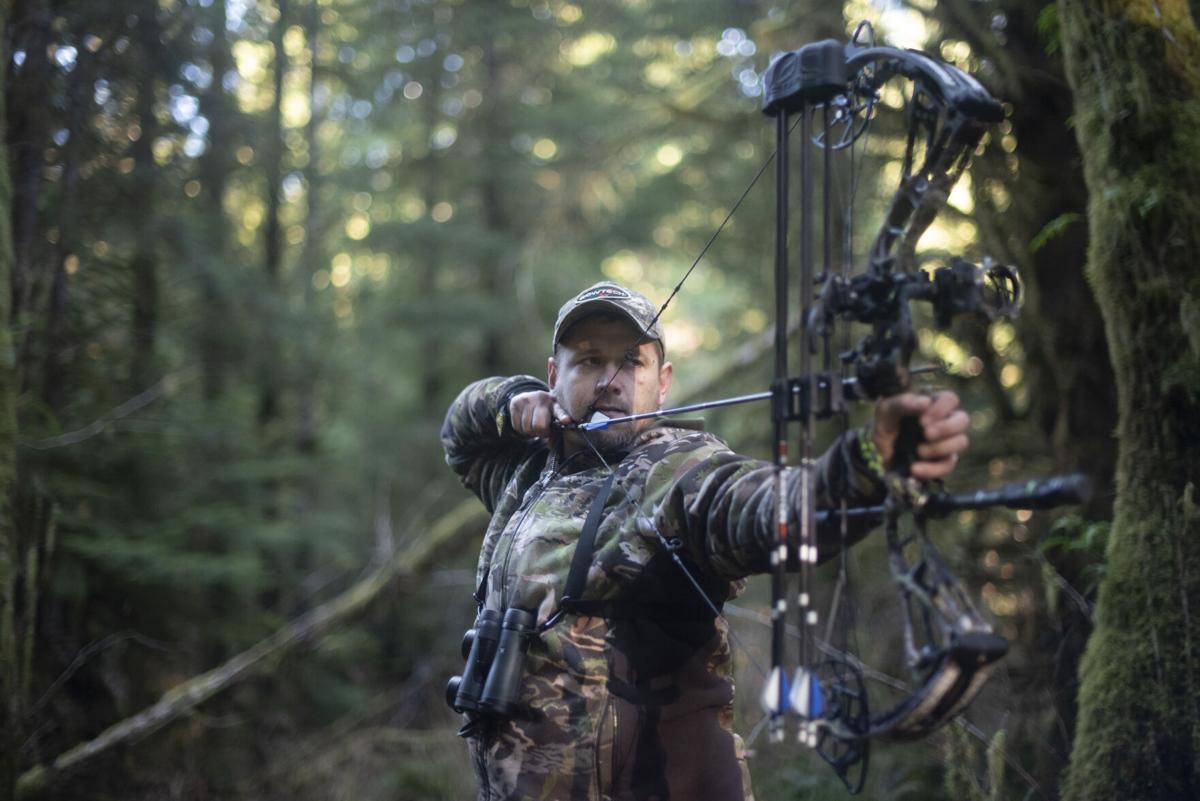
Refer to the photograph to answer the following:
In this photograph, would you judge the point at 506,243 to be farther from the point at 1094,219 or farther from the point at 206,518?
the point at 1094,219

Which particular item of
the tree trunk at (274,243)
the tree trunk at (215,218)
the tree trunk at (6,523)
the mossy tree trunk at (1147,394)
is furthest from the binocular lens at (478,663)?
the tree trunk at (274,243)

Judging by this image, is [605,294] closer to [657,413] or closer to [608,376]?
[608,376]

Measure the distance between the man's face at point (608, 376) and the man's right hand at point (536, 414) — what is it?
3 centimetres

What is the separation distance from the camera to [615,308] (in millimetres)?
3047

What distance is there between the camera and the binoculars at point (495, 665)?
102 inches

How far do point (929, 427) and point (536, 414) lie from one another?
60.7 inches

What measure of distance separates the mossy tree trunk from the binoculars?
192cm

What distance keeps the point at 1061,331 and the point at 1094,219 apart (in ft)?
7.31

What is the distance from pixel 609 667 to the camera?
260 cm

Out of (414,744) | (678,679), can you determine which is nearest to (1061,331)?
(678,679)

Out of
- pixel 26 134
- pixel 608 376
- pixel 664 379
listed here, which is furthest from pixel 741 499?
pixel 26 134

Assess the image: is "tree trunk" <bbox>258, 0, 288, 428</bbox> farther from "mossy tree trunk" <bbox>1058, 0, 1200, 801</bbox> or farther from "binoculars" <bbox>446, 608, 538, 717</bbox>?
"mossy tree trunk" <bbox>1058, 0, 1200, 801</bbox>

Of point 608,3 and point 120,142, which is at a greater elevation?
point 608,3

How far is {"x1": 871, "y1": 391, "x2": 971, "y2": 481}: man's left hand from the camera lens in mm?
1854
